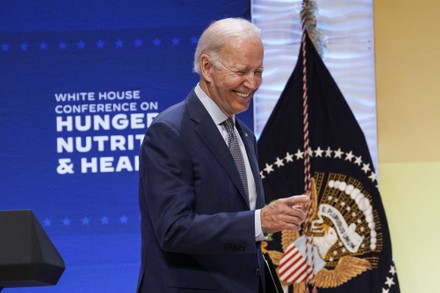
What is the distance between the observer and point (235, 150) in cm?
213

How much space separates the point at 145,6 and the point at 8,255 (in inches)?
114

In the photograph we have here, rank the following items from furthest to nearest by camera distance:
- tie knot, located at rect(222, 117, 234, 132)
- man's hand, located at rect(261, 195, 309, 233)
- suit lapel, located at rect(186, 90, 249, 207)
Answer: tie knot, located at rect(222, 117, 234, 132) < suit lapel, located at rect(186, 90, 249, 207) < man's hand, located at rect(261, 195, 309, 233)

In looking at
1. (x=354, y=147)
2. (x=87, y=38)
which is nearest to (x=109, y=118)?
(x=87, y=38)

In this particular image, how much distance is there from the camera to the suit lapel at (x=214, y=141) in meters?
2.03

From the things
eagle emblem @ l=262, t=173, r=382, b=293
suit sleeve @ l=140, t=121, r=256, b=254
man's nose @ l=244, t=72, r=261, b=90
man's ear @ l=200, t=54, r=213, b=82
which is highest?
man's ear @ l=200, t=54, r=213, b=82

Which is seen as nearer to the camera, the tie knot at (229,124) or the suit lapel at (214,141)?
the suit lapel at (214,141)

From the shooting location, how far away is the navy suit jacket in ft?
6.28

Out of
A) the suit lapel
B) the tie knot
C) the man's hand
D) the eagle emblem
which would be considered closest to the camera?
the man's hand

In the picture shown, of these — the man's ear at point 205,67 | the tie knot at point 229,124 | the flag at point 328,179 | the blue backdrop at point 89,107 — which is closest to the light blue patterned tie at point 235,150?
the tie knot at point 229,124

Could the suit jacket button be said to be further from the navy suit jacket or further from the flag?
the flag

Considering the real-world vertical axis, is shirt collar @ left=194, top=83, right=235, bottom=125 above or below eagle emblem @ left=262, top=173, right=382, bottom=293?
above

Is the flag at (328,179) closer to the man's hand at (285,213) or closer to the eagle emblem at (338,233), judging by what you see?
the eagle emblem at (338,233)

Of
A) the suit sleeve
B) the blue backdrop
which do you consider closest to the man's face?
the suit sleeve

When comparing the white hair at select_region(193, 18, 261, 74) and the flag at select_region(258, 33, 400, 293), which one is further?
the flag at select_region(258, 33, 400, 293)
